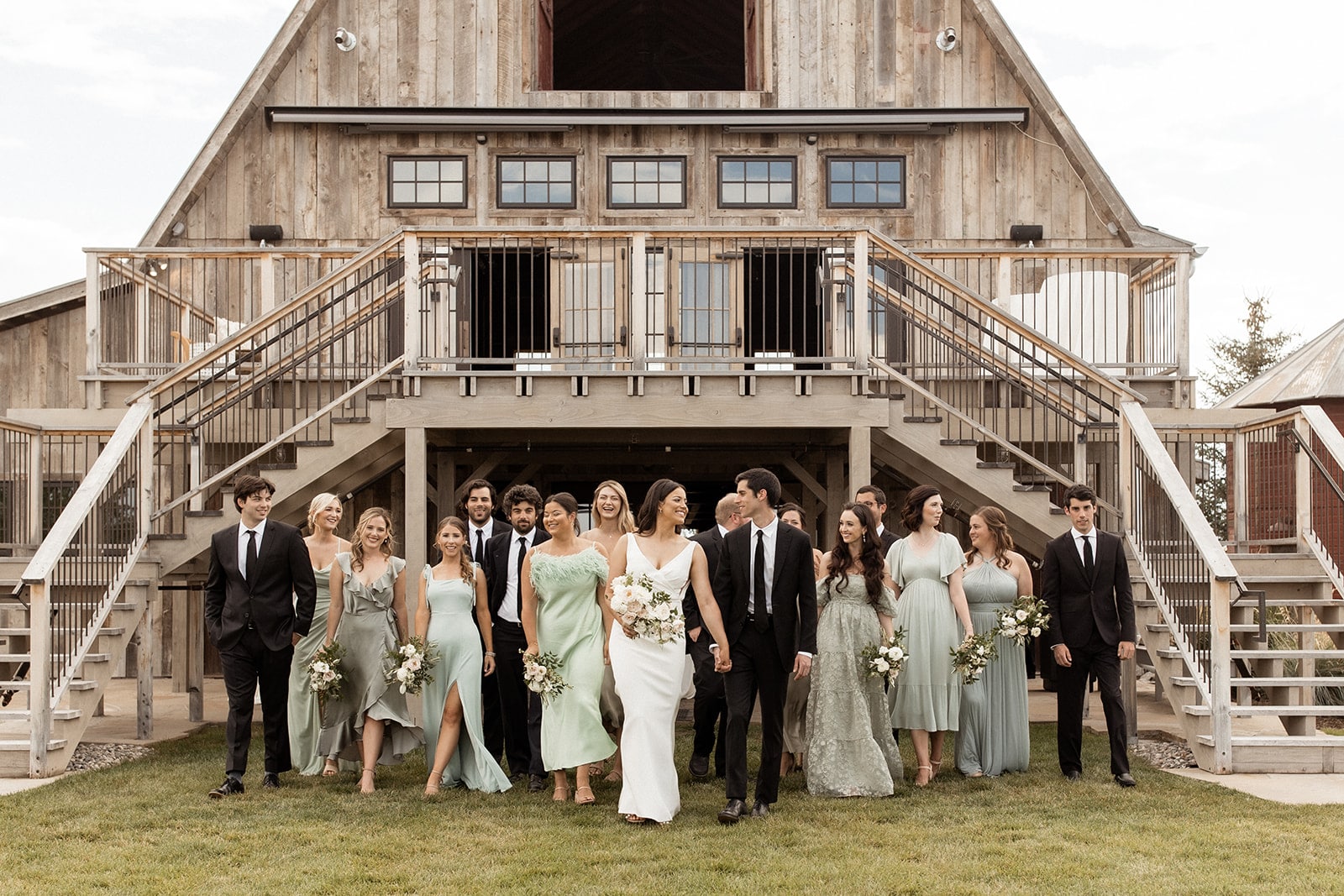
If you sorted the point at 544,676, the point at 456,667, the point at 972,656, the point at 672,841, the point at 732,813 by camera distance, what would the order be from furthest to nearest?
1. the point at 972,656
2. the point at 456,667
3. the point at 544,676
4. the point at 732,813
5. the point at 672,841


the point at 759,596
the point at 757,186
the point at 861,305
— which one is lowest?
the point at 759,596

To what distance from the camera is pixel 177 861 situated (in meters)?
6.41

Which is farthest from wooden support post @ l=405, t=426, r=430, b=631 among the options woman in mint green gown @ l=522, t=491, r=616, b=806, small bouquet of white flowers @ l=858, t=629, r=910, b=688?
small bouquet of white flowers @ l=858, t=629, r=910, b=688

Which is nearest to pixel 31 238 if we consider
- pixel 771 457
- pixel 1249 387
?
pixel 1249 387

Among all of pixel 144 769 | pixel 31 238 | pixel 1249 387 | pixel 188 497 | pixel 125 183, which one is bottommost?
pixel 144 769

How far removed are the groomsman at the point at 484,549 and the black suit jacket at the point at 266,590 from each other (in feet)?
3.57

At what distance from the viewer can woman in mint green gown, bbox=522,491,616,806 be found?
7.73m

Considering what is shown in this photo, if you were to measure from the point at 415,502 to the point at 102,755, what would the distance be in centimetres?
290

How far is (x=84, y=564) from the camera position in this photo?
961cm

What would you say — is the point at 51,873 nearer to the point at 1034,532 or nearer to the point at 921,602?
the point at 921,602

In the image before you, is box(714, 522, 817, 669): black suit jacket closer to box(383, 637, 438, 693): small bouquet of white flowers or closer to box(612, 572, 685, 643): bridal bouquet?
box(612, 572, 685, 643): bridal bouquet

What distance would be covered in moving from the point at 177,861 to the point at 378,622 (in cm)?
236

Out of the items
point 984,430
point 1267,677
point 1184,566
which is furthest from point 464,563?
point 1267,677

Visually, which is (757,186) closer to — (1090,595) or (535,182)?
(535,182)
